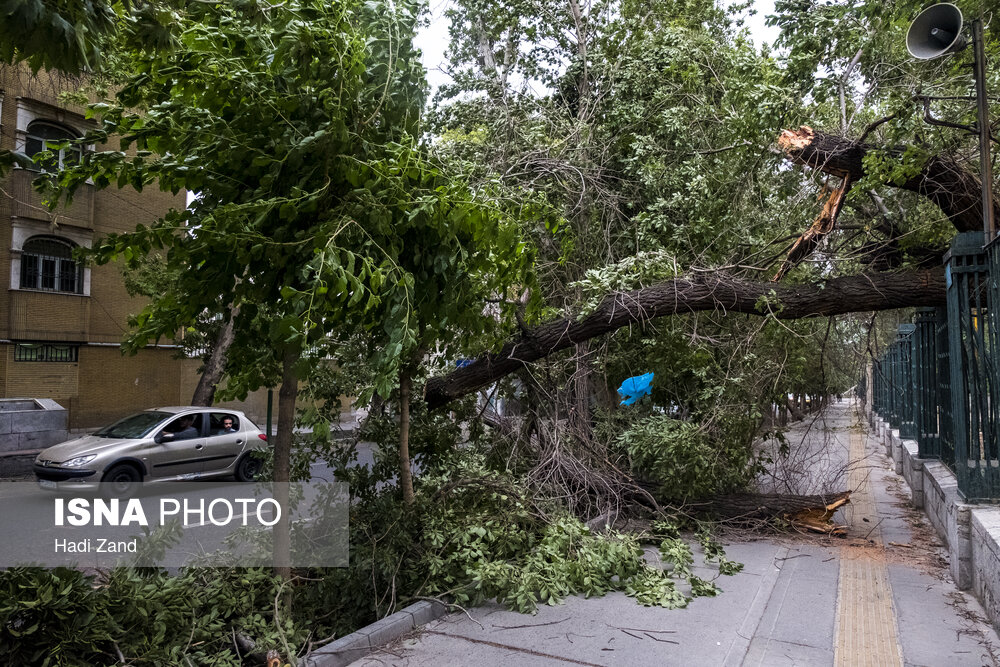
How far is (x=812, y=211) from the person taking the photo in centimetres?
1009

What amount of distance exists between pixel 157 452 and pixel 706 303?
908 cm

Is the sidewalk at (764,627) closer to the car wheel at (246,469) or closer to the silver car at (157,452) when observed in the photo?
the silver car at (157,452)

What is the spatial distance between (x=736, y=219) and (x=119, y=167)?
8.33 m

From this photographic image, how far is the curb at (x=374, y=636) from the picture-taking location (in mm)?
4707

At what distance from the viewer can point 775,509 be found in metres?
8.85

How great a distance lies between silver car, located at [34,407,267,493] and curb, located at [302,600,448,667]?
736cm

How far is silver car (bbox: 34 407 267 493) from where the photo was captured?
10711 millimetres

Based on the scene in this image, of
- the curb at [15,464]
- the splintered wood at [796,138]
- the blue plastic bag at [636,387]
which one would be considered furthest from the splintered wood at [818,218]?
the curb at [15,464]

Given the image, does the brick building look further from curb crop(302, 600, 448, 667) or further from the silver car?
curb crop(302, 600, 448, 667)

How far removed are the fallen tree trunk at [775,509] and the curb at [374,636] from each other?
14.3 feet

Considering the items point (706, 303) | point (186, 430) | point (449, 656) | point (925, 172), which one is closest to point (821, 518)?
point (706, 303)

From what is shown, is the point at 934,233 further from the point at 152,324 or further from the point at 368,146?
the point at 152,324

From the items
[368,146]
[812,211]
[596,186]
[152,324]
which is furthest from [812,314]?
[152,324]

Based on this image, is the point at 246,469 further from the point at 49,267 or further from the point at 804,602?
the point at 49,267
